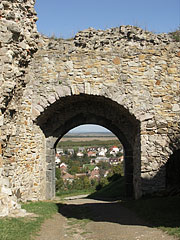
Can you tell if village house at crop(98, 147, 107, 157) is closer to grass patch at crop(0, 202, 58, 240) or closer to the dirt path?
the dirt path

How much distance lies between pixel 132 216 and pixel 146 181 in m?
1.98

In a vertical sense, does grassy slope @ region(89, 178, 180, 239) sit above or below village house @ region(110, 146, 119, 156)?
below

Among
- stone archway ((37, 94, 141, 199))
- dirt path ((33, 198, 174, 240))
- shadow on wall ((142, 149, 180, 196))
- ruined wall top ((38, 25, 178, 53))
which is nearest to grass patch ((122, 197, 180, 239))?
dirt path ((33, 198, 174, 240))

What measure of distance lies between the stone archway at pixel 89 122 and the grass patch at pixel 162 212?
1.96 m

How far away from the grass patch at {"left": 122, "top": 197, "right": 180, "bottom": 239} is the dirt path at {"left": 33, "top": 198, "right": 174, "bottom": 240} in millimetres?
155

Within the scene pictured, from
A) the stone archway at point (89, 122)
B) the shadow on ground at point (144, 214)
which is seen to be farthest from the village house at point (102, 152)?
the shadow on ground at point (144, 214)

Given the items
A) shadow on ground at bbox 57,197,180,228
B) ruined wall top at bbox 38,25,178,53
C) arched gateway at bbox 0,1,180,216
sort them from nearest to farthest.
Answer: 1. shadow on ground at bbox 57,197,180,228
2. arched gateway at bbox 0,1,180,216
3. ruined wall top at bbox 38,25,178,53

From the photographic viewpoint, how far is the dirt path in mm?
4797

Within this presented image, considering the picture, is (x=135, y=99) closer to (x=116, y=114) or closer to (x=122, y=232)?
(x=116, y=114)

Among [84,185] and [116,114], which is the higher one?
[116,114]

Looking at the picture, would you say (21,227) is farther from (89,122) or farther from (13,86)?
(89,122)

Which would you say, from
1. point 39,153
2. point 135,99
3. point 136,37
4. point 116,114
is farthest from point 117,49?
point 39,153

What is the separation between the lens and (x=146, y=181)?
8.41 metres

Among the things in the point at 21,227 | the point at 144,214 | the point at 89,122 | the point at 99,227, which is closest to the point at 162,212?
the point at 144,214
